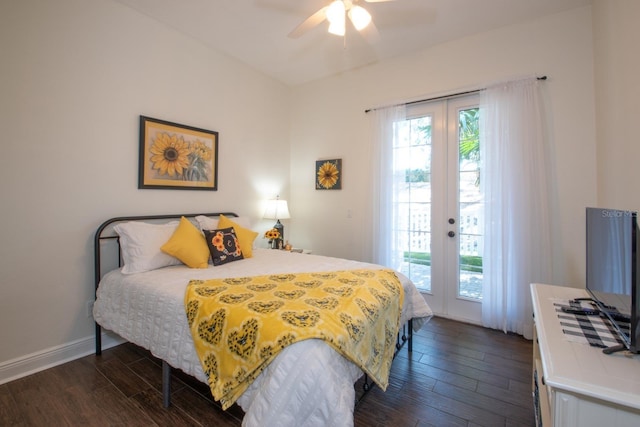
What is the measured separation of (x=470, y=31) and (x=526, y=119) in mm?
1083

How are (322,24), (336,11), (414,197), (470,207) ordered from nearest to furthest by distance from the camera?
(336,11) → (322,24) → (470,207) → (414,197)

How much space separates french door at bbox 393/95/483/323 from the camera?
297 centimetres

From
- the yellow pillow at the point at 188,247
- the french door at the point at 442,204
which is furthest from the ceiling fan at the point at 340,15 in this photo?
the yellow pillow at the point at 188,247

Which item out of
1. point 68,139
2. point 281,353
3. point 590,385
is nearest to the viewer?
point 590,385

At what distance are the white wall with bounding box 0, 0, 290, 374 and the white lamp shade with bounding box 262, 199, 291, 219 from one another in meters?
1.04

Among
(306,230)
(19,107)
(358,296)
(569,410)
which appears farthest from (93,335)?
(569,410)

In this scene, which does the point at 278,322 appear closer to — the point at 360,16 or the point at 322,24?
the point at 360,16

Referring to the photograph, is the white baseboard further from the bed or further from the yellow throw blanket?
the yellow throw blanket

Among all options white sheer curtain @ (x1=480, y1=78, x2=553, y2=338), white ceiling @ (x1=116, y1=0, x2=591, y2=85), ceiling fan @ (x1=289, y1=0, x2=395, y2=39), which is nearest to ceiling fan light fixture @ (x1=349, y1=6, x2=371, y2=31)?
ceiling fan @ (x1=289, y1=0, x2=395, y2=39)

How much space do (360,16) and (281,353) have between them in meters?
2.18

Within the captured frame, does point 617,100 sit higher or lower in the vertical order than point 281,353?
higher

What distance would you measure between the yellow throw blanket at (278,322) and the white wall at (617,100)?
1571 mm

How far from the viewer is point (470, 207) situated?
297 centimetres

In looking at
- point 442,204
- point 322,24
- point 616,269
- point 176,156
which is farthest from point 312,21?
point 616,269
